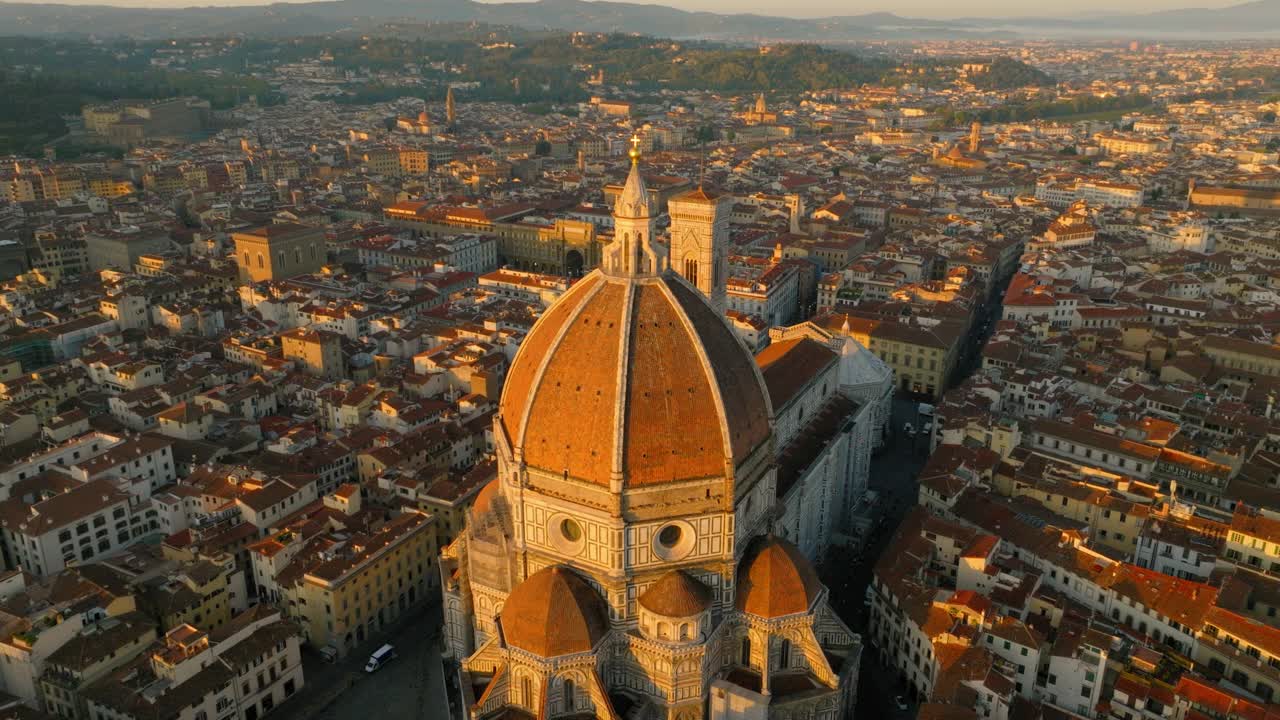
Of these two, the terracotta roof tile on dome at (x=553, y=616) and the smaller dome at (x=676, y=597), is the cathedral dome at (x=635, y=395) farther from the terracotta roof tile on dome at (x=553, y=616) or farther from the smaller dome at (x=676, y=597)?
the terracotta roof tile on dome at (x=553, y=616)

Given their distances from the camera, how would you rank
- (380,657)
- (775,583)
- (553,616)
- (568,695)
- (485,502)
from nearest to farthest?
(553,616)
(568,695)
(775,583)
(485,502)
(380,657)

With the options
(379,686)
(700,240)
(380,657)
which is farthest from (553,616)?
(700,240)

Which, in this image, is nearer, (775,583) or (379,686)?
(775,583)

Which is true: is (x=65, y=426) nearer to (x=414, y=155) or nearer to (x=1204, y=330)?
(x=1204, y=330)

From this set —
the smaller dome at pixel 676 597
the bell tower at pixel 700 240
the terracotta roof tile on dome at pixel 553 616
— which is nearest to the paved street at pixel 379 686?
the terracotta roof tile on dome at pixel 553 616

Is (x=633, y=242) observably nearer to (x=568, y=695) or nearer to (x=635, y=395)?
(x=635, y=395)

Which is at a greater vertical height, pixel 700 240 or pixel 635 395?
pixel 700 240

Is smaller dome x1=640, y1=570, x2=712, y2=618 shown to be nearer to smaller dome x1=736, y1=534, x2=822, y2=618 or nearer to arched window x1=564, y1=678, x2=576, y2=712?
smaller dome x1=736, y1=534, x2=822, y2=618
